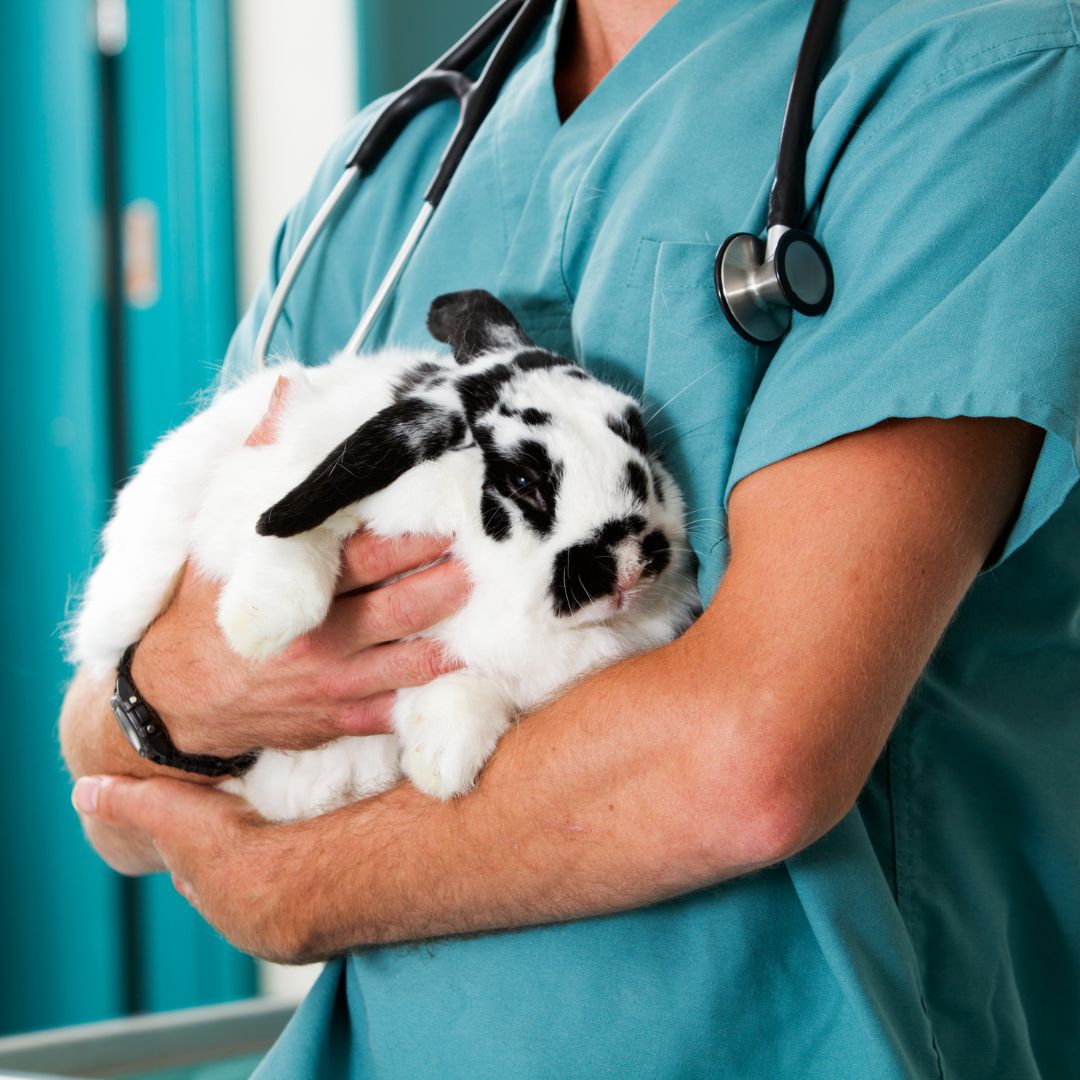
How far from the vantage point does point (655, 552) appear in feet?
3.11

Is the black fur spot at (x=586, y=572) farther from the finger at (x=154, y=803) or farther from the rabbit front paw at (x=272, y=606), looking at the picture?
the finger at (x=154, y=803)

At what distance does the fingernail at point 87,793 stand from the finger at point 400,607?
41 centimetres

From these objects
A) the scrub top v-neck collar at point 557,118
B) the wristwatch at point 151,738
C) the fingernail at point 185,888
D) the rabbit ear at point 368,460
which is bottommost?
the fingernail at point 185,888

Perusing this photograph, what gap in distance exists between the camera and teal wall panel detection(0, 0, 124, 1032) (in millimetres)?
2172

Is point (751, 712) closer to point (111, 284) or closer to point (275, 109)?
point (111, 284)

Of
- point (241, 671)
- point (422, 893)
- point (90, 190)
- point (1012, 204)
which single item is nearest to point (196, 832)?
point (241, 671)

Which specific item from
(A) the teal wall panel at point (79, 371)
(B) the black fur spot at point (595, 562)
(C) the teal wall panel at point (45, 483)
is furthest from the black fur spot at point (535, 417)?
(C) the teal wall panel at point (45, 483)

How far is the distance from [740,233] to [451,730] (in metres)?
0.45

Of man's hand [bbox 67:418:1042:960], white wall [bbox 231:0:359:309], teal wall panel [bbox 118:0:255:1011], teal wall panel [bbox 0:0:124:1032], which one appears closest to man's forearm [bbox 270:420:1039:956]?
man's hand [bbox 67:418:1042:960]

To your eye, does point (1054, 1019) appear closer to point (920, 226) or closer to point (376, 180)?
point (920, 226)

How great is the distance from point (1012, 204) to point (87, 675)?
1054 millimetres

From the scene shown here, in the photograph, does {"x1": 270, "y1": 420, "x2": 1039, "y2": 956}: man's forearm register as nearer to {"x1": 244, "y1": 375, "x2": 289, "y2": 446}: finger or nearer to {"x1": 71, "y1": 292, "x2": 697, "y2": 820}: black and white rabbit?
{"x1": 71, "y1": 292, "x2": 697, "y2": 820}: black and white rabbit

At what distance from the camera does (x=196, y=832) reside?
1121mm

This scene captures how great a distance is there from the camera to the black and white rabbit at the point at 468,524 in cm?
94
